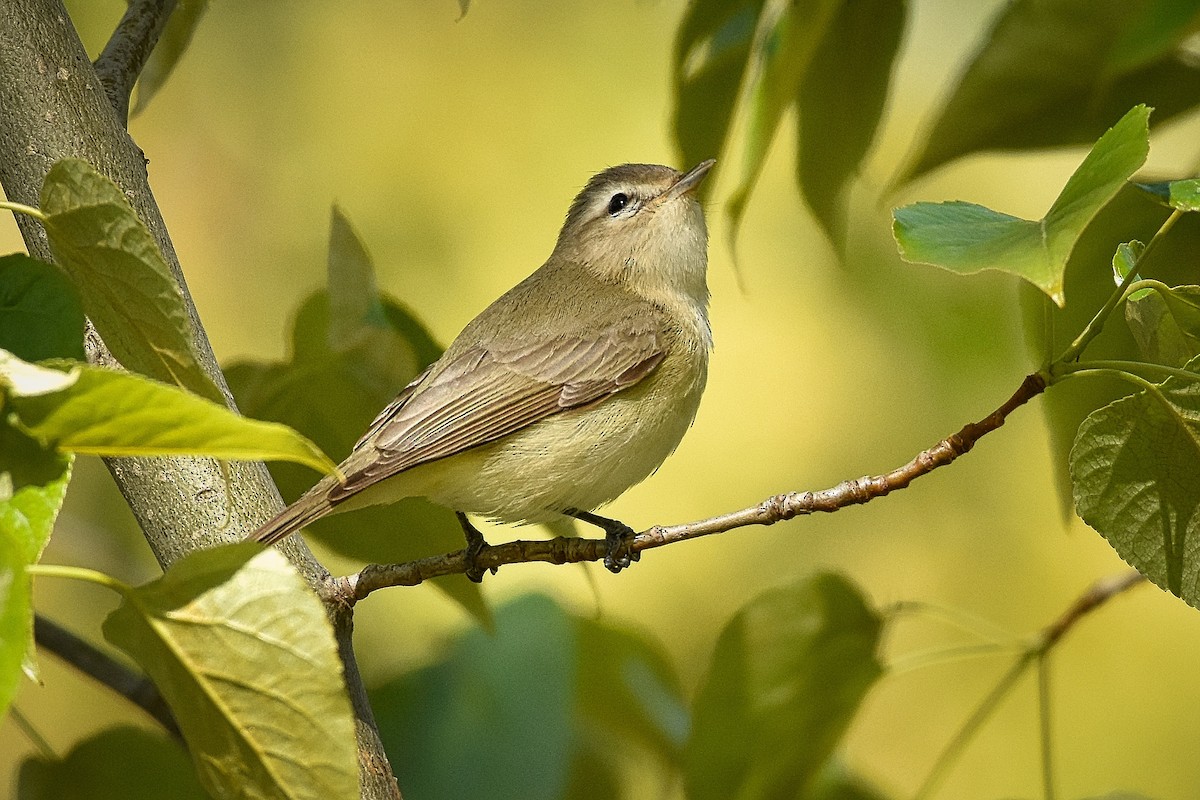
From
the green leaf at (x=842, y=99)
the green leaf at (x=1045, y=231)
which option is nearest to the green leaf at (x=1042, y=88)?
the green leaf at (x=842, y=99)

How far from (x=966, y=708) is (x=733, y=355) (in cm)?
129

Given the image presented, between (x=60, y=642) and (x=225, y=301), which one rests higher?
(x=225, y=301)

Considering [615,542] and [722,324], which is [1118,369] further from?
[722,324]

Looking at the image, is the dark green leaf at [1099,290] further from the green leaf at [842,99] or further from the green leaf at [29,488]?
the green leaf at [29,488]

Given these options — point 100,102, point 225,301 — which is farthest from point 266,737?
point 225,301

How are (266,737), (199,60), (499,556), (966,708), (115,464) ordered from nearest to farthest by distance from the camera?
1. (266,737)
2. (115,464)
3. (499,556)
4. (966,708)
5. (199,60)

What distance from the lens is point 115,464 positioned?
5.62 ft

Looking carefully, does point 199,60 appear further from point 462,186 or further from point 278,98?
point 462,186

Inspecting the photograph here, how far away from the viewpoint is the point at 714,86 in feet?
7.89

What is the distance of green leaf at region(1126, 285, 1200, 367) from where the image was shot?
1.58m

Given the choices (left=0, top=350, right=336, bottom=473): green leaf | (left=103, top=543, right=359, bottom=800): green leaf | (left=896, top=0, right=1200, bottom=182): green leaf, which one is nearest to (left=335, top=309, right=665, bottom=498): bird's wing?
(left=896, top=0, right=1200, bottom=182): green leaf

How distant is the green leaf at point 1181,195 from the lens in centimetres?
145

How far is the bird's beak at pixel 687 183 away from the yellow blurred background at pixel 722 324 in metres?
0.39

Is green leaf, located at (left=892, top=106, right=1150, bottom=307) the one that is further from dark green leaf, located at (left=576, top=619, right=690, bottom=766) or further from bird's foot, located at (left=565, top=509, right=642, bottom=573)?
dark green leaf, located at (left=576, top=619, right=690, bottom=766)
